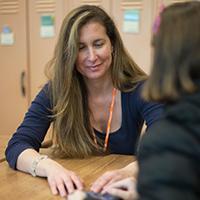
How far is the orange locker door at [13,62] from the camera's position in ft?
10.6

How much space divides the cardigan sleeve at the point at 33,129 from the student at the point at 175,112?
0.92 meters

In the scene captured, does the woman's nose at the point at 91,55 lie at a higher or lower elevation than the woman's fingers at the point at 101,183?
higher

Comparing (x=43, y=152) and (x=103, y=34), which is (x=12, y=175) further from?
(x=103, y=34)

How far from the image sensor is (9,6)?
3.26 metres

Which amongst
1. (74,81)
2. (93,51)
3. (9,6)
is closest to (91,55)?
(93,51)

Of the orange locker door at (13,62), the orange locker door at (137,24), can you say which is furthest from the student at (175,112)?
the orange locker door at (13,62)

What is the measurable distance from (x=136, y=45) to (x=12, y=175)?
171 cm

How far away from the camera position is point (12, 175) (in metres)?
1.45

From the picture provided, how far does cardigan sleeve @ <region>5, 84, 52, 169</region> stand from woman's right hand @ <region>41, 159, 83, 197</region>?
0.25 m

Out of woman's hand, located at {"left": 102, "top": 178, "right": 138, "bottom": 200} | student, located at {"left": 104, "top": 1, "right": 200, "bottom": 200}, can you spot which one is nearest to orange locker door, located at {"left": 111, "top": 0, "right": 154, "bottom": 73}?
woman's hand, located at {"left": 102, "top": 178, "right": 138, "bottom": 200}

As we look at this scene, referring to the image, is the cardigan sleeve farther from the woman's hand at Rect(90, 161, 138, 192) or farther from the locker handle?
the locker handle

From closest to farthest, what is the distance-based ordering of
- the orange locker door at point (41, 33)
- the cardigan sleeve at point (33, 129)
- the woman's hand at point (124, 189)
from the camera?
the woman's hand at point (124, 189)
the cardigan sleeve at point (33, 129)
the orange locker door at point (41, 33)

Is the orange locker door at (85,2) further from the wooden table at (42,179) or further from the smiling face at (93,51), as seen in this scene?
the wooden table at (42,179)

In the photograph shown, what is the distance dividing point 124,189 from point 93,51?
Answer: 71cm
